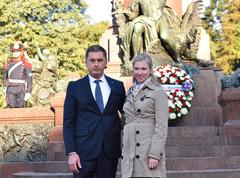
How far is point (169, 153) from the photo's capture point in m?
8.02

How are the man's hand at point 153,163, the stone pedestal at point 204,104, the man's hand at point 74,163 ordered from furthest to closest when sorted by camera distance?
1. the stone pedestal at point 204,104
2. the man's hand at point 74,163
3. the man's hand at point 153,163

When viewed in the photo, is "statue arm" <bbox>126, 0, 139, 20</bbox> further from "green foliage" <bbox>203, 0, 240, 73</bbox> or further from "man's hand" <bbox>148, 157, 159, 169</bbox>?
"green foliage" <bbox>203, 0, 240, 73</bbox>

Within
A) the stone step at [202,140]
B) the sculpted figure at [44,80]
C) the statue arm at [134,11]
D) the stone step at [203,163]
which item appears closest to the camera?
the stone step at [203,163]

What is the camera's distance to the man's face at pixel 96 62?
12.8 feet

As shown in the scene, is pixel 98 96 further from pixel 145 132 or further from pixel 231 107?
pixel 231 107

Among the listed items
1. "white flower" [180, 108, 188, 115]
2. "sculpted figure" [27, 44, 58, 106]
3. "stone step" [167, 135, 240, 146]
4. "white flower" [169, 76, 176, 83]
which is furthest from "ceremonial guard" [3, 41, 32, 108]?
"stone step" [167, 135, 240, 146]

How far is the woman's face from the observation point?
12.4ft

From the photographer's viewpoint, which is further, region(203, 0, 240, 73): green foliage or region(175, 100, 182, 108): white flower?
region(203, 0, 240, 73): green foliage

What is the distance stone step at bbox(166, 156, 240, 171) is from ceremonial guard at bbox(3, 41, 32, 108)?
183 inches

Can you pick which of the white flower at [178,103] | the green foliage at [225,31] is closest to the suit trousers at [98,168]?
the white flower at [178,103]

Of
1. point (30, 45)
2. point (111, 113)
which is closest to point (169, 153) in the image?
point (111, 113)

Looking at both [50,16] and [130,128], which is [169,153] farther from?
[50,16]

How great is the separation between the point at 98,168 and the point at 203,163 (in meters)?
4.04

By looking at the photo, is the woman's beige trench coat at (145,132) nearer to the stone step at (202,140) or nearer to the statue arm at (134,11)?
the stone step at (202,140)
